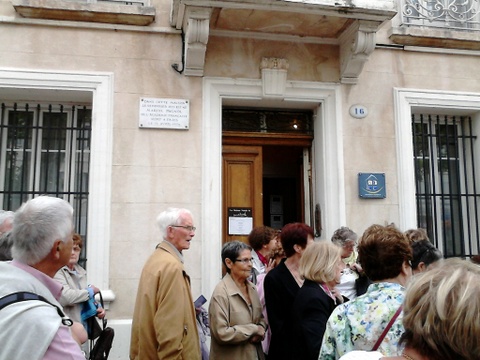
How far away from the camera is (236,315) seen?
3.62 metres

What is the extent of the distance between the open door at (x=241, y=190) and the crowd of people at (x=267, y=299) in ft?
3.42

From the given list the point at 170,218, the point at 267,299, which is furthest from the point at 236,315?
the point at 170,218

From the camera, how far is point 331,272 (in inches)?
117

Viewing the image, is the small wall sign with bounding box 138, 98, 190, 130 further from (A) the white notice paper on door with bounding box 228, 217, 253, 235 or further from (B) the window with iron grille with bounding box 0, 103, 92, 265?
(A) the white notice paper on door with bounding box 228, 217, 253, 235

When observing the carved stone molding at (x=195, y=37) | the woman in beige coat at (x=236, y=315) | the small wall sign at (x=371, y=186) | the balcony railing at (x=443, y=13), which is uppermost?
the balcony railing at (x=443, y=13)

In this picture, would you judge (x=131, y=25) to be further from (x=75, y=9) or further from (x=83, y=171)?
(x=83, y=171)

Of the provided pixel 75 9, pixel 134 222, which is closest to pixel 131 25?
pixel 75 9

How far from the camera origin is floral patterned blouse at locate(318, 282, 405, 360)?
2.01 metres

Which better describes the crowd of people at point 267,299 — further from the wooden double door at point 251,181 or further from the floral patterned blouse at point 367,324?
the wooden double door at point 251,181

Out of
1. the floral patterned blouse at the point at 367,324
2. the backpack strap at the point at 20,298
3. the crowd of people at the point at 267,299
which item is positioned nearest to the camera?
the crowd of people at the point at 267,299

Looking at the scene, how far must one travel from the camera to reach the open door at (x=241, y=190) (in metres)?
6.04

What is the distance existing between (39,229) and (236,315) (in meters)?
2.09

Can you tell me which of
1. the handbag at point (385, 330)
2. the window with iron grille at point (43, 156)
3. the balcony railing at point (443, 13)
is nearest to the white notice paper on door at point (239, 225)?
the window with iron grille at point (43, 156)

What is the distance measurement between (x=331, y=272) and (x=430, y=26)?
494 centimetres
